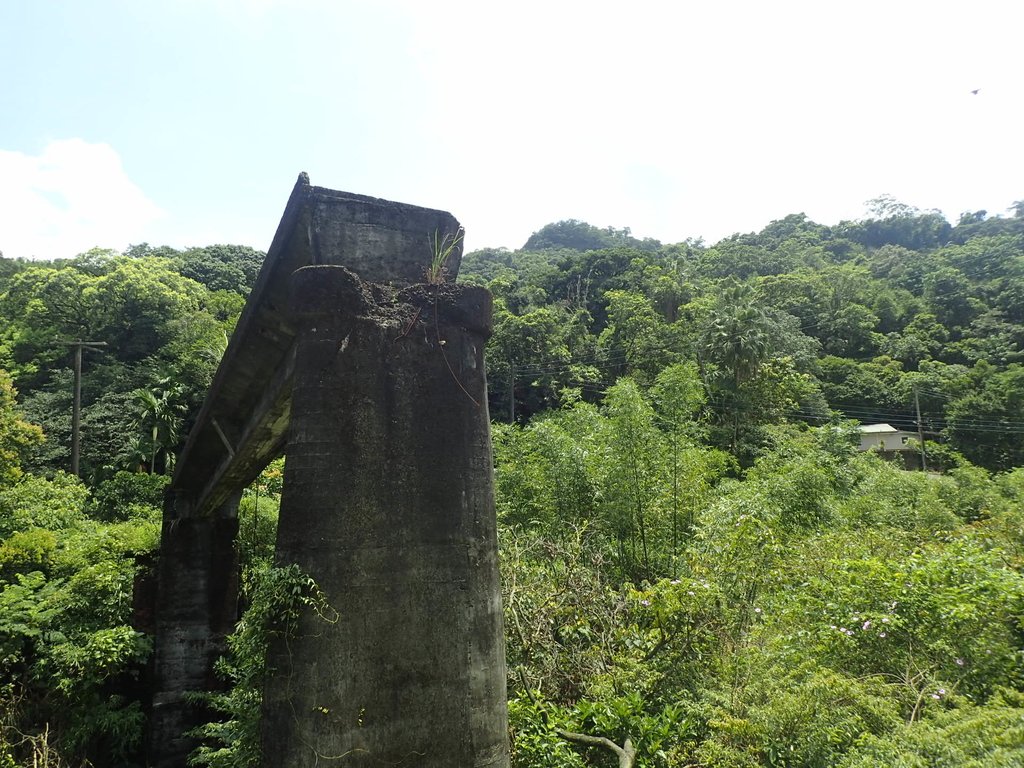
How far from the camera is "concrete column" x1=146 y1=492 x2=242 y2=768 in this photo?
9523 millimetres

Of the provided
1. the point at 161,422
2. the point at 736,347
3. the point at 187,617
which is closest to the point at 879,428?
the point at 736,347

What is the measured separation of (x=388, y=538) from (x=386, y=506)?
0.14 m

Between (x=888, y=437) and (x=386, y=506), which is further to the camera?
(x=888, y=437)

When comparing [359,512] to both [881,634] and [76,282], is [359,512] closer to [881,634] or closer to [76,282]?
[881,634]

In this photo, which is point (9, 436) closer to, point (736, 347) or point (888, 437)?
point (736, 347)

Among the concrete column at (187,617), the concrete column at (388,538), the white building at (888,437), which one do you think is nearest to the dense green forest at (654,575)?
the concrete column at (388,538)

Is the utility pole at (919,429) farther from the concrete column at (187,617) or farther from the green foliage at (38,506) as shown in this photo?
the green foliage at (38,506)

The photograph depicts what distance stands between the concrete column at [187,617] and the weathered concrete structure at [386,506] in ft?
25.4

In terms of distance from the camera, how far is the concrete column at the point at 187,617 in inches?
375

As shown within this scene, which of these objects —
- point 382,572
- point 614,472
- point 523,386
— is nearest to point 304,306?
point 382,572

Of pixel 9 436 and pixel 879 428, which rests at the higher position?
pixel 879 428

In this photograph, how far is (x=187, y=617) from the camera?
395 inches

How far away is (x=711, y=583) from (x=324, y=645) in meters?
5.75

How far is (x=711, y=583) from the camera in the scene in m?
7.05
